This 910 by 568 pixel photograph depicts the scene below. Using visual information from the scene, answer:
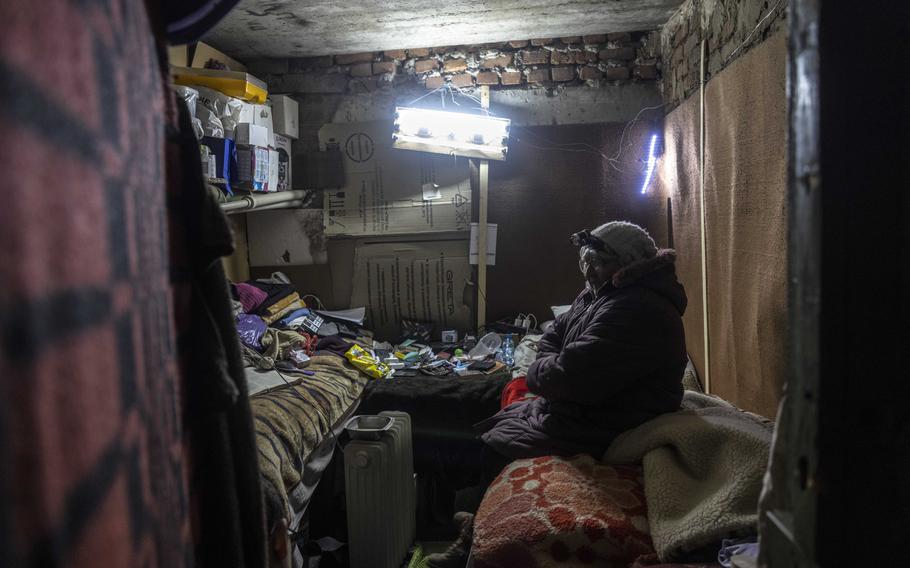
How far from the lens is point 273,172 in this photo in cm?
354

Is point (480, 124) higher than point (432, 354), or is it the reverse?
point (480, 124)

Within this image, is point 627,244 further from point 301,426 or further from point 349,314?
point 349,314

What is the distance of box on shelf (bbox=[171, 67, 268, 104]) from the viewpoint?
300 centimetres

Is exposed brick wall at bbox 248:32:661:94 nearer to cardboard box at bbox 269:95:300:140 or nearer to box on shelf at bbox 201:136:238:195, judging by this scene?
cardboard box at bbox 269:95:300:140

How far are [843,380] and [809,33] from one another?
1.00 ft

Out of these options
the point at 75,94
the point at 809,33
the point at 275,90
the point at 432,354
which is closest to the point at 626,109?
the point at 432,354

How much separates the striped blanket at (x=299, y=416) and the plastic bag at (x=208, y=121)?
122 centimetres

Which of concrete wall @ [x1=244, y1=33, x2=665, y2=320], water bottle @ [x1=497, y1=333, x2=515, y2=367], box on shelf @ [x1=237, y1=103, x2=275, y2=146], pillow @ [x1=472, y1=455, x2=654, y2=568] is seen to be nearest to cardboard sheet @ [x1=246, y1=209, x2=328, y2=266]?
concrete wall @ [x1=244, y1=33, x2=665, y2=320]

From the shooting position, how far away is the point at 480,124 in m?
3.74

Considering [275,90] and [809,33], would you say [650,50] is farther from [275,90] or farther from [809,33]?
[809,33]

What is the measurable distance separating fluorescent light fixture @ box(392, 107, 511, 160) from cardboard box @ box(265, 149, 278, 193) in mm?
723

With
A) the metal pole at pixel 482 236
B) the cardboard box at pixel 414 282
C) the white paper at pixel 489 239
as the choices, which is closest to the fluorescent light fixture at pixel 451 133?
the metal pole at pixel 482 236

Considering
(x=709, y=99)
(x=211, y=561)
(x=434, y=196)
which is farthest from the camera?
(x=434, y=196)

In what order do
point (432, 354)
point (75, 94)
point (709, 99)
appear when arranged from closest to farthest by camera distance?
point (75, 94) < point (709, 99) < point (432, 354)
